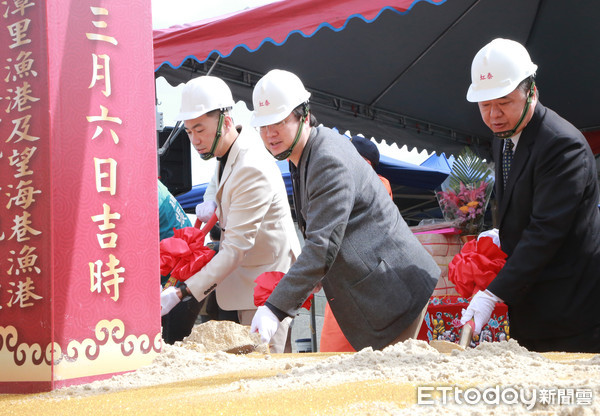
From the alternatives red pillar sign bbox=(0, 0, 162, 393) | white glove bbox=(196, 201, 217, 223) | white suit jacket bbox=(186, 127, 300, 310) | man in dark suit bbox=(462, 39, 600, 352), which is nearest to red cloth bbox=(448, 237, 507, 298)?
man in dark suit bbox=(462, 39, 600, 352)

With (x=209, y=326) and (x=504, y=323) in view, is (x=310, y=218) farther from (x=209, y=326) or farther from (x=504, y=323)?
(x=504, y=323)

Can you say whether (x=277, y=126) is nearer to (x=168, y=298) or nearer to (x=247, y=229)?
(x=247, y=229)

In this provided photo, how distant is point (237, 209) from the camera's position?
2604 millimetres

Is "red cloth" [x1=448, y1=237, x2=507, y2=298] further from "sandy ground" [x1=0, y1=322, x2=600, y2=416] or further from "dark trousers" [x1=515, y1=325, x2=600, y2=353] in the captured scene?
"sandy ground" [x1=0, y1=322, x2=600, y2=416]

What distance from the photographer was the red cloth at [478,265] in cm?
218

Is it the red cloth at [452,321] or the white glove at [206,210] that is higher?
the white glove at [206,210]

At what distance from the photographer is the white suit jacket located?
2572 mm

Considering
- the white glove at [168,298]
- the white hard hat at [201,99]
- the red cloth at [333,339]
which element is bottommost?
the red cloth at [333,339]

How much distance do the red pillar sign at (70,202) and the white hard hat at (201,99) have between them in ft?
2.68

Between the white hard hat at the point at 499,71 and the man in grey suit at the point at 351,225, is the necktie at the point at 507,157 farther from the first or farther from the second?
the man in grey suit at the point at 351,225

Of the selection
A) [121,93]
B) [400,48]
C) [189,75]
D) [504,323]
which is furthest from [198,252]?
[400,48]

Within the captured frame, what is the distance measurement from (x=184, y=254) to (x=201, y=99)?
0.62 m

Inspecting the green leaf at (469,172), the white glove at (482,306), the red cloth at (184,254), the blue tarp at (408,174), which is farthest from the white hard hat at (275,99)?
the blue tarp at (408,174)

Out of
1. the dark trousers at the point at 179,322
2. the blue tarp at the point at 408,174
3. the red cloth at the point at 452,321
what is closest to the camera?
the red cloth at the point at 452,321
